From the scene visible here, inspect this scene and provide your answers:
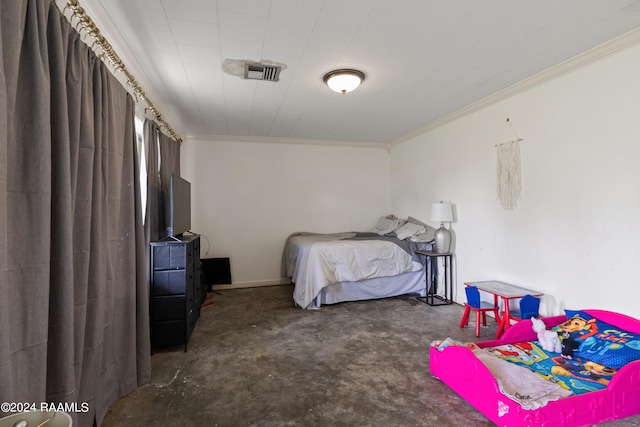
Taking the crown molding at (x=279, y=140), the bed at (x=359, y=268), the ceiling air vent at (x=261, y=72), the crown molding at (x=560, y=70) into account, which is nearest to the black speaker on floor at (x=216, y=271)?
the bed at (x=359, y=268)

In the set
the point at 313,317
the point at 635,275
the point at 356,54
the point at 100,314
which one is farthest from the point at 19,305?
the point at 635,275

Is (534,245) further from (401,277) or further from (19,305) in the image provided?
(19,305)

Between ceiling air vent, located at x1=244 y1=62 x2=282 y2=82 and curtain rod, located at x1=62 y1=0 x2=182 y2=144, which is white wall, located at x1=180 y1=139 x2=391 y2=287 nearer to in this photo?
ceiling air vent, located at x1=244 y1=62 x2=282 y2=82

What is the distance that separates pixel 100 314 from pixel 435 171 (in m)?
4.05

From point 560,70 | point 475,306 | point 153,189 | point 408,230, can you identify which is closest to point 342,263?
point 408,230

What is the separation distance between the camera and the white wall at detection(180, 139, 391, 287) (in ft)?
16.0

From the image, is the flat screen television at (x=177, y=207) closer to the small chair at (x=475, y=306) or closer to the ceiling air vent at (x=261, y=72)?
the ceiling air vent at (x=261, y=72)

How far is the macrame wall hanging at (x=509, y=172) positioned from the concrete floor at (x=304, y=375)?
1.34 m

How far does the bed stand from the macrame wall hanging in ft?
3.93

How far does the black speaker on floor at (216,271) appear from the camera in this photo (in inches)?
183

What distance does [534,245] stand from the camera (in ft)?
9.50

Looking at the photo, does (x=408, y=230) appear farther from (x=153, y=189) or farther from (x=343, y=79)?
(x=153, y=189)

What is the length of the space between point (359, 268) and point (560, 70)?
2775mm

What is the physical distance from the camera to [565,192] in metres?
2.62
